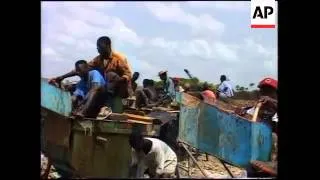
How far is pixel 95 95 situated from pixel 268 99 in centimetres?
172

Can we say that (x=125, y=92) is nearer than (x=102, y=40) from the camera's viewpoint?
No

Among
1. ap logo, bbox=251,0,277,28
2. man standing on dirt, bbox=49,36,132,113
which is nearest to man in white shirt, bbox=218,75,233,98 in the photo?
ap logo, bbox=251,0,277,28

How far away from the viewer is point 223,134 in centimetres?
650

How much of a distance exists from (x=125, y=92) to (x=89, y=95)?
1.16 feet

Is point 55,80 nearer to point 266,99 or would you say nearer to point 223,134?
point 223,134

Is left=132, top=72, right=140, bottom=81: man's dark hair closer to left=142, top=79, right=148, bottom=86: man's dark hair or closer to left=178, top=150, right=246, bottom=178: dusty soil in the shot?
left=142, top=79, right=148, bottom=86: man's dark hair

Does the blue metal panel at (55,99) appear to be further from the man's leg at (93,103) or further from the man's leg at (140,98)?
the man's leg at (140,98)

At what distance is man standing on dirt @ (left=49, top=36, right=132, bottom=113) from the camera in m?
6.27

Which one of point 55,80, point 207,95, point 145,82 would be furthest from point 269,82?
point 55,80

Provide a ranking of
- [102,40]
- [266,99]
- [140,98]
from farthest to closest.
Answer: [266,99], [140,98], [102,40]

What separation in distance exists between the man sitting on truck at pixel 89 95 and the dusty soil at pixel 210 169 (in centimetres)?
101
